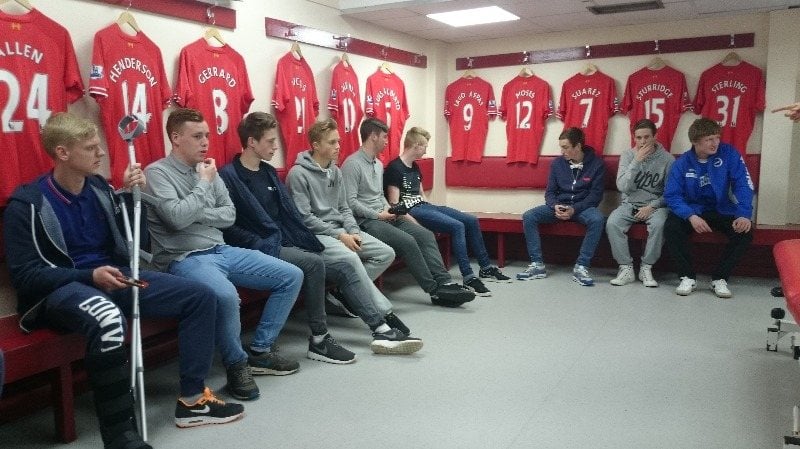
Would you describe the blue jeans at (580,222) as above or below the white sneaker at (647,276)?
above

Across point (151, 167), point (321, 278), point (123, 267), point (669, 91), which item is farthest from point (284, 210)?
point (669, 91)

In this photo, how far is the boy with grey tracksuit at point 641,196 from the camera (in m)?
4.96

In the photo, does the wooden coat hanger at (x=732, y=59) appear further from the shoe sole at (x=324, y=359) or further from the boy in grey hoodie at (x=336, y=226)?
the shoe sole at (x=324, y=359)

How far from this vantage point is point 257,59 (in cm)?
411

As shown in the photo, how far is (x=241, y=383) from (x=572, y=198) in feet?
11.8

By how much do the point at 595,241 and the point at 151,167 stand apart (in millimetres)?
3606

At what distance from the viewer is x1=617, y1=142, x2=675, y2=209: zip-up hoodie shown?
5.07 metres

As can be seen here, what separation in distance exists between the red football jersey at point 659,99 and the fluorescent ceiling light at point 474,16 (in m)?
1.31

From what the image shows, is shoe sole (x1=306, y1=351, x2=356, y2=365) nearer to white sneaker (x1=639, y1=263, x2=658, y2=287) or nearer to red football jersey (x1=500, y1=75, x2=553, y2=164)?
white sneaker (x1=639, y1=263, x2=658, y2=287)

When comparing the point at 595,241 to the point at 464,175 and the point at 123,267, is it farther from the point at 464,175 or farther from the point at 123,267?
the point at 123,267

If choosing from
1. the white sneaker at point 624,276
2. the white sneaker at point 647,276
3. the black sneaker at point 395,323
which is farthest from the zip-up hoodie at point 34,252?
the white sneaker at point 647,276

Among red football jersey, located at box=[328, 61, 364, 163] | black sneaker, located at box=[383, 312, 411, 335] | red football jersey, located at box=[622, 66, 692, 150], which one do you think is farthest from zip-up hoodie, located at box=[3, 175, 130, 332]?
red football jersey, located at box=[622, 66, 692, 150]

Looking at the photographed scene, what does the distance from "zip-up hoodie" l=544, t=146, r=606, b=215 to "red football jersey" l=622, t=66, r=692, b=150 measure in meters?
0.62

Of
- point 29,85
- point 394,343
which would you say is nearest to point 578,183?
point 394,343
